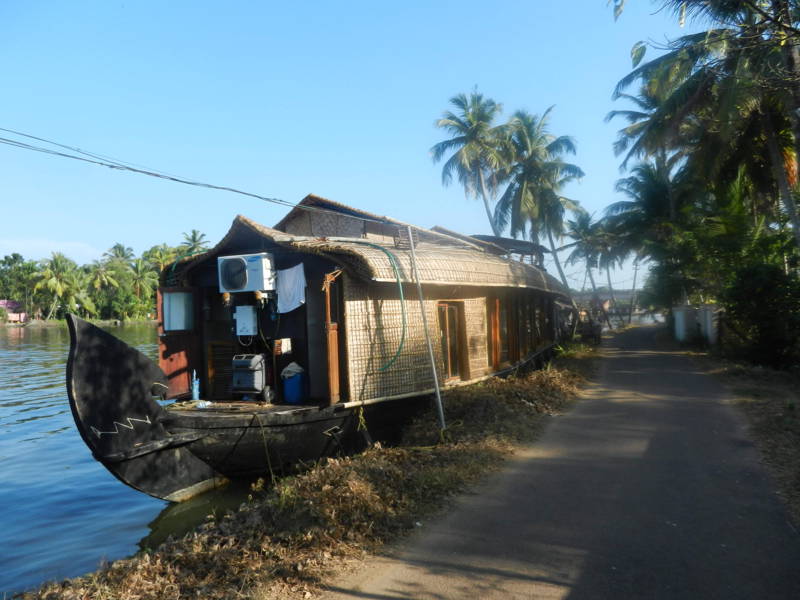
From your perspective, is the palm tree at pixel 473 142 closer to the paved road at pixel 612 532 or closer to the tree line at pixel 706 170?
the tree line at pixel 706 170

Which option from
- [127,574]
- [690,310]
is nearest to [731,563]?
[127,574]

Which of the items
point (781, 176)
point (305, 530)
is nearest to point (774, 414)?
point (305, 530)

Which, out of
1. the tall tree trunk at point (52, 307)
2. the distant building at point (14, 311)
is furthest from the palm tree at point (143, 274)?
the distant building at point (14, 311)

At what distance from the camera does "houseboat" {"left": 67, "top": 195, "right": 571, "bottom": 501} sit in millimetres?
6309

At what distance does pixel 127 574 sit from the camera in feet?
12.9

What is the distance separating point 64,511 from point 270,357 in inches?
140

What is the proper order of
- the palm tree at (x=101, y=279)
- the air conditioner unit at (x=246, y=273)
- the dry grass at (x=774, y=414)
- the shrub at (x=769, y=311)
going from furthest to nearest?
the palm tree at (x=101, y=279) → the shrub at (x=769, y=311) → the air conditioner unit at (x=246, y=273) → the dry grass at (x=774, y=414)

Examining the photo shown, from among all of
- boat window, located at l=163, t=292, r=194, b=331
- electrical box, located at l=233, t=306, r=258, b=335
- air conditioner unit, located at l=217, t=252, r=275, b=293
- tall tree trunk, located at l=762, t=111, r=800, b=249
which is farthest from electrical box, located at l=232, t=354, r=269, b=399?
tall tree trunk, located at l=762, t=111, r=800, b=249

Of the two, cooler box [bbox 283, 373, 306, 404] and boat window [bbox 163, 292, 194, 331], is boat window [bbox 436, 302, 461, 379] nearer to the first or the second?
cooler box [bbox 283, 373, 306, 404]

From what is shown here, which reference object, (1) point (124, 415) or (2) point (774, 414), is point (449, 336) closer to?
(2) point (774, 414)

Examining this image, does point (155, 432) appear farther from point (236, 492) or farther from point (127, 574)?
point (127, 574)

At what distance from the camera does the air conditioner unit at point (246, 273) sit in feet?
26.0

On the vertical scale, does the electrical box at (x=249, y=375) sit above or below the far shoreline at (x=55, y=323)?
below

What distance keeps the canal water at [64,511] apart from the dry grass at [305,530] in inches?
44.6
